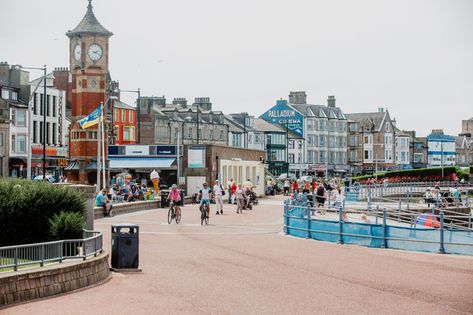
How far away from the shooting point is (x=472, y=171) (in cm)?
7994

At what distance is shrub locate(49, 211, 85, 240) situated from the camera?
18.3 meters

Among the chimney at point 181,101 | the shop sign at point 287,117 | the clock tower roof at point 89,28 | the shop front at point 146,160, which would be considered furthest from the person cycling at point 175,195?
the shop sign at point 287,117

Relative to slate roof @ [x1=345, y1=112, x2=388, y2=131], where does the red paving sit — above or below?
below

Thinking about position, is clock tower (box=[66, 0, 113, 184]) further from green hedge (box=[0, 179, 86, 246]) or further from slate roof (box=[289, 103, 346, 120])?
slate roof (box=[289, 103, 346, 120])

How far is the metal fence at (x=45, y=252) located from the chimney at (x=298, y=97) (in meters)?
109

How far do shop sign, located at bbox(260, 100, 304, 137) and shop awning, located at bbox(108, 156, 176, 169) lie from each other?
5703 cm

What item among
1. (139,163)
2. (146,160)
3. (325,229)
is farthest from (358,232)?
(139,163)

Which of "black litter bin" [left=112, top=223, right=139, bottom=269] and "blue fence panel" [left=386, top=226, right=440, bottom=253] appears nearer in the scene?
"black litter bin" [left=112, top=223, right=139, bottom=269]

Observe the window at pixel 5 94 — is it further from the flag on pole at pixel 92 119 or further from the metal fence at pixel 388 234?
the metal fence at pixel 388 234

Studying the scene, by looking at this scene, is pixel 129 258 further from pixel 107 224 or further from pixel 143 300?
pixel 107 224

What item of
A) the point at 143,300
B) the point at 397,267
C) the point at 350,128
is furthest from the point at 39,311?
the point at 350,128

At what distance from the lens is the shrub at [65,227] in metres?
18.3

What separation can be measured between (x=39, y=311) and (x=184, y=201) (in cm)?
3527

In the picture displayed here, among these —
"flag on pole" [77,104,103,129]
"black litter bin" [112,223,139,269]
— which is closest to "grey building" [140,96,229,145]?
"flag on pole" [77,104,103,129]
